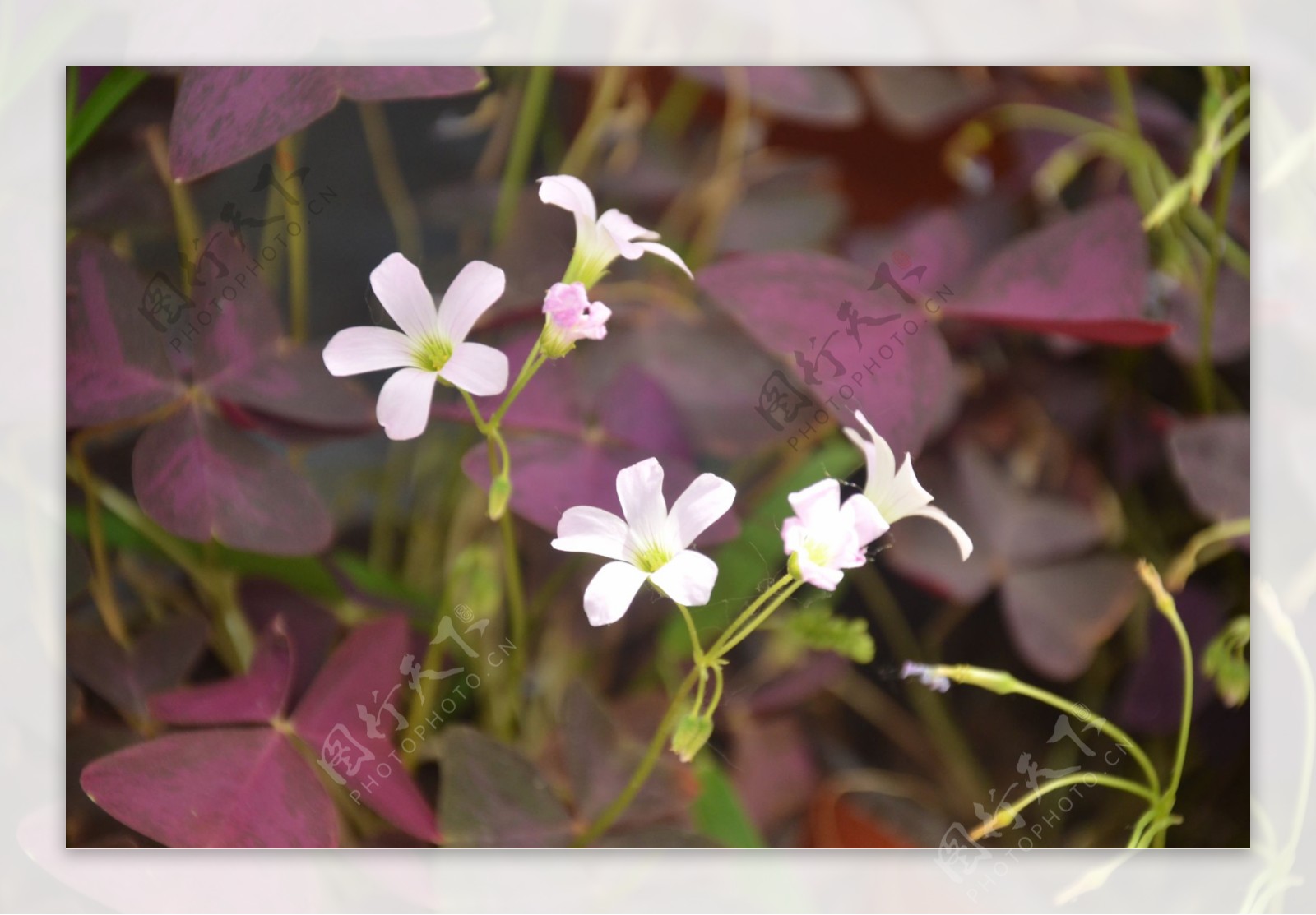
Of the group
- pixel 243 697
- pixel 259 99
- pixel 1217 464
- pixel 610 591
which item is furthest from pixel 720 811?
pixel 259 99

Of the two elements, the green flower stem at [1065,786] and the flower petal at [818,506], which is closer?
the flower petal at [818,506]

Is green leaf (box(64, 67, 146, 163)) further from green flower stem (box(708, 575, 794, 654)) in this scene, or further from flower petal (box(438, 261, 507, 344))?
green flower stem (box(708, 575, 794, 654))

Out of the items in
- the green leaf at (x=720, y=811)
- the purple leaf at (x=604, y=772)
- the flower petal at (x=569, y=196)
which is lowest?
the green leaf at (x=720, y=811)

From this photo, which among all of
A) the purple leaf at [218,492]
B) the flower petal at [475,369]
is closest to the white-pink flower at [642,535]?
Result: the flower petal at [475,369]

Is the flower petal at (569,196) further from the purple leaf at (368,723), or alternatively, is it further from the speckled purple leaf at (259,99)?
the purple leaf at (368,723)

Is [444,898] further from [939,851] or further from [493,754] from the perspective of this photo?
[939,851]

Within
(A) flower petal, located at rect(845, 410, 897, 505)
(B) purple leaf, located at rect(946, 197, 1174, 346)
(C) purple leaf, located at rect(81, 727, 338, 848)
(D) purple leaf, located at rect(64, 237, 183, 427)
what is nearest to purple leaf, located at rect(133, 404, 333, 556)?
(D) purple leaf, located at rect(64, 237, 183, 427)

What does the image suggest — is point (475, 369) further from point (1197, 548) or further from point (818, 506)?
point (1197, 548)

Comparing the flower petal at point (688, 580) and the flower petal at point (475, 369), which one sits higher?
the flower petal at point (475, 369)
